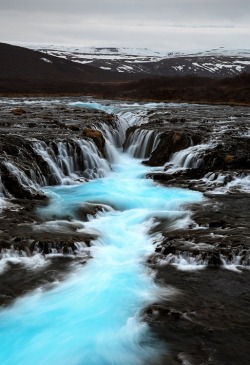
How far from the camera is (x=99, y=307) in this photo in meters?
8.86

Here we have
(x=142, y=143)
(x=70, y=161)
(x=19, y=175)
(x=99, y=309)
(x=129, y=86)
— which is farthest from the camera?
(x=129, y=86)

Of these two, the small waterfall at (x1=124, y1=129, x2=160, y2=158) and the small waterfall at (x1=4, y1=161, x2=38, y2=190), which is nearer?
the small waterfall at (x1=4, y1=161, x2=38, y2=190)

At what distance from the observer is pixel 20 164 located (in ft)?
54.6

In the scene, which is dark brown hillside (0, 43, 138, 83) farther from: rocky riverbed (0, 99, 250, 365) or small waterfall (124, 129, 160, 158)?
rocky riverbed (0, 99, 250, 365)

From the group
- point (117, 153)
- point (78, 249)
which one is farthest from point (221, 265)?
point (117, 153)

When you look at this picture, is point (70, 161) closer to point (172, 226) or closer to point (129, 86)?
point (172, 226)

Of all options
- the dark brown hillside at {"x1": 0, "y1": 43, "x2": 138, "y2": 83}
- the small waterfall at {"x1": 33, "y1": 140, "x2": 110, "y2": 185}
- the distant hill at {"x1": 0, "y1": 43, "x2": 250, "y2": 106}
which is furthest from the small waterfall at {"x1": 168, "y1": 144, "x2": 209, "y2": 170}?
the dark brown hillside at {"x1": 0, "y1": 43, "x2": 138, "y2": 83}

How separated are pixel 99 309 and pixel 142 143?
16406 millimetres

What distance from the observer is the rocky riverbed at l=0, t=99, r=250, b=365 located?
7.98 m

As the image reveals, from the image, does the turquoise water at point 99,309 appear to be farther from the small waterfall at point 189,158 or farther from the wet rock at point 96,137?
the wet rock at point 96,137

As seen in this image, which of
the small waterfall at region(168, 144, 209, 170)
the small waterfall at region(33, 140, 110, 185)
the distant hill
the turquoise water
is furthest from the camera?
the distant hill

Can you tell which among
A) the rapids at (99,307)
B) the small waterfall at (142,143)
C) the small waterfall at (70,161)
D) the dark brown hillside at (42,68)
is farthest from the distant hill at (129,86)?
the rapids at (99,307)

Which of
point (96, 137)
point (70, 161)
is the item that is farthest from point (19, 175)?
point (96, 137)

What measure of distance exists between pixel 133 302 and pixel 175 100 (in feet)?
144
